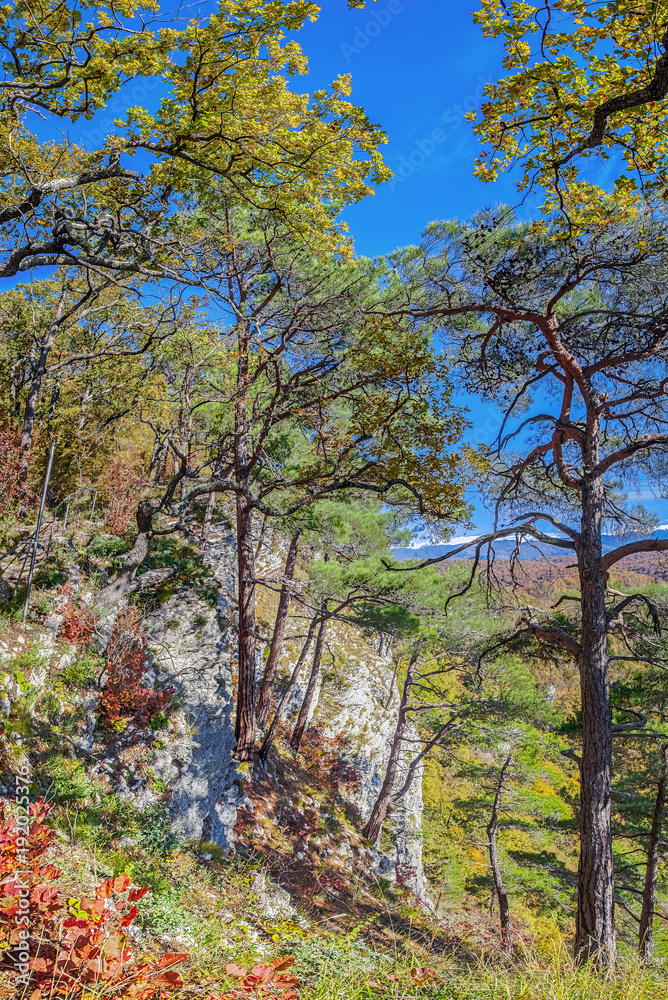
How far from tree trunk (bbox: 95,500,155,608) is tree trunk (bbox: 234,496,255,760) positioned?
4.97ft

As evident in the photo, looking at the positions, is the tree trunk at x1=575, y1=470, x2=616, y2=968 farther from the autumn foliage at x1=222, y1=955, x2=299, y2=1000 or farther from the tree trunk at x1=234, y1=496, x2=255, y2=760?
the tree trunk at x1=234, y1=496, x2=255, y2=760

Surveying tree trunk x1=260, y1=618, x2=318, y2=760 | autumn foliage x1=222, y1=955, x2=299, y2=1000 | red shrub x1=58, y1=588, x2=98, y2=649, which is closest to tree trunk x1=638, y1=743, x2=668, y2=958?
tree trunk x1=260, y1=618, x2=318, y2=760

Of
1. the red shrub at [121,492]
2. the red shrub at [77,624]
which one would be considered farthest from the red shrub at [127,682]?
the red shrub at [121,492]

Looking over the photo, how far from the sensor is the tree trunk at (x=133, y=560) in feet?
22.6

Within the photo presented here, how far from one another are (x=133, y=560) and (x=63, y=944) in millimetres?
5259

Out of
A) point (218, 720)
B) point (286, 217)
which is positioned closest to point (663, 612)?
point (286, 217)

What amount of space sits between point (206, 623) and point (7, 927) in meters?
6.93

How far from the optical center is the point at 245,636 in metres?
8.29

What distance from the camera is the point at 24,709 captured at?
4.93 meters

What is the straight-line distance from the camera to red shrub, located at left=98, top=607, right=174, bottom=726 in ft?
20.6

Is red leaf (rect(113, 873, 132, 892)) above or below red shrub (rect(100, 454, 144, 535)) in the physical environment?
below

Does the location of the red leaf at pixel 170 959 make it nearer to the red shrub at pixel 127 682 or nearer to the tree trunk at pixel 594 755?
the tree trunk at pixel 594 755

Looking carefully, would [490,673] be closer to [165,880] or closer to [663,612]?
[663,612]

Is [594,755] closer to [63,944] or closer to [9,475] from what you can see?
[63,944]
